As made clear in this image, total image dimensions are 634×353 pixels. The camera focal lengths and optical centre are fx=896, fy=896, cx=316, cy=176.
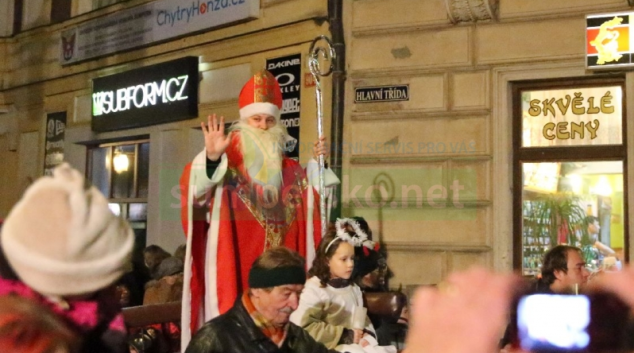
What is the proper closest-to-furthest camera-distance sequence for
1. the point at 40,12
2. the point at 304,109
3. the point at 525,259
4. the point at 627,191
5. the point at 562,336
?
1. the point at 562,336
2. the point at 627,191
3. the point at 525,259
4. the point at 304,109
5. the point at 40,12

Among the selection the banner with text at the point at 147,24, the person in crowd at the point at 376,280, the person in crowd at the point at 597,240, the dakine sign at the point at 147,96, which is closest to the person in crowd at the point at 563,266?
the person in crowd at the point at 376,280

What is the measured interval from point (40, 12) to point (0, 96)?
1.61 m

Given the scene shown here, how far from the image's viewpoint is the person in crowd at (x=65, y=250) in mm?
1845

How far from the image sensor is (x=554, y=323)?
1.31m

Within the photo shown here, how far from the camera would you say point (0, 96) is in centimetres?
1474

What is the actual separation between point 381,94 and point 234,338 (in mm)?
5371

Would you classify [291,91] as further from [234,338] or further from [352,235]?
[234,338]

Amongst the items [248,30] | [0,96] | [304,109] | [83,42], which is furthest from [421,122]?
[0,96]

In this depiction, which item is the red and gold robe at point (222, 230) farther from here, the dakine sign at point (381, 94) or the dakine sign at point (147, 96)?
the dakine sign at point (147, 96)

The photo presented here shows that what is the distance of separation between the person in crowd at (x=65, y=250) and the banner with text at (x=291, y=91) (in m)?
7.51

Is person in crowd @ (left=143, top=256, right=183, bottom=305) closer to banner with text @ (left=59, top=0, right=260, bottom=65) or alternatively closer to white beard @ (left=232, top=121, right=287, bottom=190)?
white beard @ (left=232, top=121, right=287, bottom=190)

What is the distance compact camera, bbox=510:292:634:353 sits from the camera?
1.28 metres

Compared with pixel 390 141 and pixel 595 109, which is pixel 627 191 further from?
pixel 390 141

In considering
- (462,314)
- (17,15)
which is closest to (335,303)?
(462,314)
